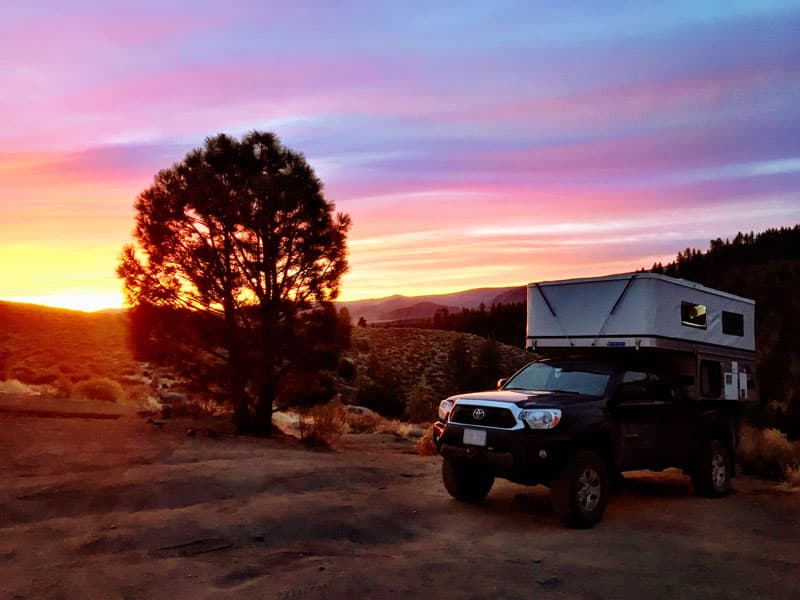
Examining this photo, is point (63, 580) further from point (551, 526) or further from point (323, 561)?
point (551, 526)

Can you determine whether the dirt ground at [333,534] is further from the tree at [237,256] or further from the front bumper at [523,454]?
the tree at [237,256]

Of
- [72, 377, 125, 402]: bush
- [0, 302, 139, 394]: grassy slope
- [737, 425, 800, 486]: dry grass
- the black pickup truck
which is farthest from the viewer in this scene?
[0, 302, 139, 394]: grassy slope

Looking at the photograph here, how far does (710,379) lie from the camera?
11.6 metres

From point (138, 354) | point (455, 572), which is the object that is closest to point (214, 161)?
point (138, 354)

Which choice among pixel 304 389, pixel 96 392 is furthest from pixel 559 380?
pixel 96 392

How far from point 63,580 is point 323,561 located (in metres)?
2.12

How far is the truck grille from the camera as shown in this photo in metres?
9.01

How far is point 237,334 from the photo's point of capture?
16.6 m

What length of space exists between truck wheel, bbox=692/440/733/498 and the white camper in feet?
2.64

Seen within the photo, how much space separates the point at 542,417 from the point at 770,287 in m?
57.1

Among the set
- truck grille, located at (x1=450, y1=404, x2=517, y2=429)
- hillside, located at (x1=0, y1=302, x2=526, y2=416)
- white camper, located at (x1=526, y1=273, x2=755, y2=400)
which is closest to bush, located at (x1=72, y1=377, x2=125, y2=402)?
hillside, located at (x1=0, y1=302, x2=526, y2=416)

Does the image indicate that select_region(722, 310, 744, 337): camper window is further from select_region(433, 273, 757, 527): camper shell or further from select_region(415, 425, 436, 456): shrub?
select_region(415, 425, 436, 456): shrub

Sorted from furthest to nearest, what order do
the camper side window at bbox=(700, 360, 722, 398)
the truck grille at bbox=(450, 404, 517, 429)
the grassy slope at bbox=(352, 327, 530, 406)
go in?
the grassy slope at bbox=(352, 327, 530, 406) < the camper side window at bbox=(700, 360, 722, 398) < the truck grille at bbox=(450, 404, 517, 429)

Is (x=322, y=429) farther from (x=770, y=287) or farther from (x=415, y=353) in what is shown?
(x=770, y=287)
